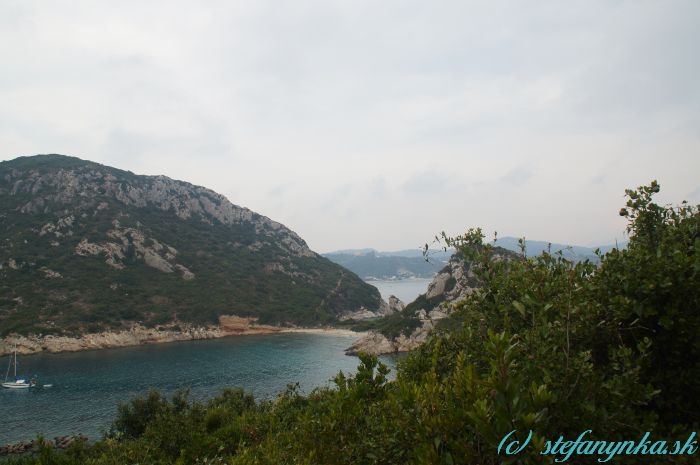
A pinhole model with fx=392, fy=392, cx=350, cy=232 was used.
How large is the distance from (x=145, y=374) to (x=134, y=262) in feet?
228

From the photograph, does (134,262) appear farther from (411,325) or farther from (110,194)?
(411,325)

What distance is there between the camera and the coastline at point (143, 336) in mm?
83875

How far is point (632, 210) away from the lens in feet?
23.7

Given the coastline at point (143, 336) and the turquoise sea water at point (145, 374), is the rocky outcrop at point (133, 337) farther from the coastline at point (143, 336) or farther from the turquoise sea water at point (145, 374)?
the turquoise sea water at point (145, 374)

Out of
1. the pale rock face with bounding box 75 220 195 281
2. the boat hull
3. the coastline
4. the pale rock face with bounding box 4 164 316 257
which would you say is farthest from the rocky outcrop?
the pale rock face with bounding box 4 164 316 257

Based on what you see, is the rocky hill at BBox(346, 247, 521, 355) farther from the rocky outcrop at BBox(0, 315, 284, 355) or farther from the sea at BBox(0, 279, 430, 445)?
the rocky outcrop at BBox(0, 315, 284, 355)

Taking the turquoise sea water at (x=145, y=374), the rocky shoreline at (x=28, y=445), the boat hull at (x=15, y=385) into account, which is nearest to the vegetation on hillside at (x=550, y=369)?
the rocky shoreline at (x=28, y=445)

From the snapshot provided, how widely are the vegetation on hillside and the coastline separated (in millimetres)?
101576

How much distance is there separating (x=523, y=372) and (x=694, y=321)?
2.61 metres

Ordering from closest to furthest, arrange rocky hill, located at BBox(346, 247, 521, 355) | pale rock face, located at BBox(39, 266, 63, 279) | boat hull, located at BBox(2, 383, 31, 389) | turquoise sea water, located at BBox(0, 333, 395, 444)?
turquoise sea water, located at BBox(0, 333, 395, 444), boat hull, located at BBox(2, 383, 31, 389), rocky hill, located at BBox(346, 247, 521, 355), pale rock face, located at BBox(39, 266, 63, 279)

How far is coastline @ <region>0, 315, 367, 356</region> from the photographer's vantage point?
83875 millimetres

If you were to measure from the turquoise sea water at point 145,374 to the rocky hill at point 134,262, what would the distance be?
14.9 metres

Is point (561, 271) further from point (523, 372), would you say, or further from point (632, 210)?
point (523, 372)

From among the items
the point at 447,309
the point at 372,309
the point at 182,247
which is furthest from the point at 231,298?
the point at 447,309
